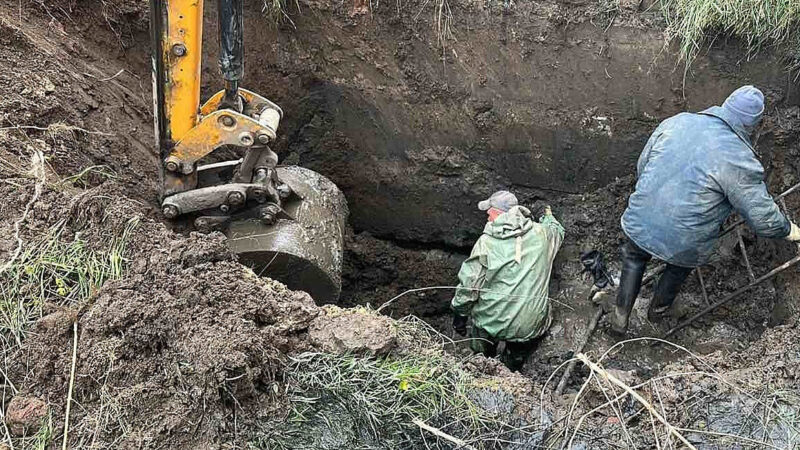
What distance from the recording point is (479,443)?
8.27 feet

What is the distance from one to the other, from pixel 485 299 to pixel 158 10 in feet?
8.41

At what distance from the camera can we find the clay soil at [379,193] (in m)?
2.45

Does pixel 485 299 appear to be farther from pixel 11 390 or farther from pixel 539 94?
pixel 11 390

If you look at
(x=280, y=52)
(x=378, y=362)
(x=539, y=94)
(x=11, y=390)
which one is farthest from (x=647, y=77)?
(x=11, y=390)

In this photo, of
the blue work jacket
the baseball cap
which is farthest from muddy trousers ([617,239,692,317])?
the baseball cap

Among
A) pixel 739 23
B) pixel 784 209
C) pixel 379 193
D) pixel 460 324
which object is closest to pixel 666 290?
pixel 784 209

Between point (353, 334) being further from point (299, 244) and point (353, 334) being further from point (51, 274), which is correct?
point (299, 244)

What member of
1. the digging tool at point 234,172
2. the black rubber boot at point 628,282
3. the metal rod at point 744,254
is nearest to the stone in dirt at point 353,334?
the digging tool at point 234,172

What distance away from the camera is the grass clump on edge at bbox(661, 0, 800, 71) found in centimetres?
420

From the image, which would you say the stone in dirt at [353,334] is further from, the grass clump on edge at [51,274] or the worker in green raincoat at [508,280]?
the worker in green raincoat at [508,280]

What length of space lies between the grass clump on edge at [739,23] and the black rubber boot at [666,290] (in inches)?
55.3

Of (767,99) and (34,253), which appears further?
(767,99)

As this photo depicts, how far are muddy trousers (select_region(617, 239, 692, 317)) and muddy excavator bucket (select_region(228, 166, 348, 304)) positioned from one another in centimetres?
196

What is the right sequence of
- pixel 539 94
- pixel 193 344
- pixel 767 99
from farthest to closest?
1. pixel 539 94
2. pixel 767 99
3. pixel 193 344
